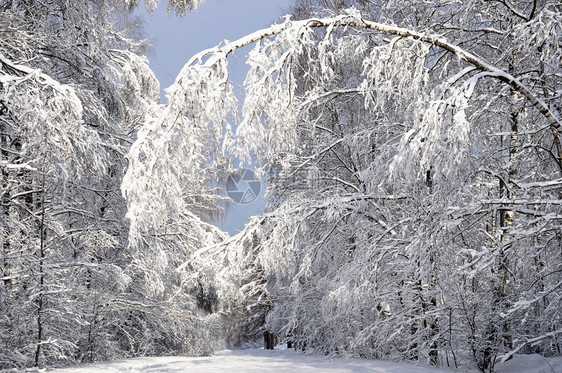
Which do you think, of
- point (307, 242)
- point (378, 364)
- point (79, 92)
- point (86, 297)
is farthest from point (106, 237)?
point (378, 364)

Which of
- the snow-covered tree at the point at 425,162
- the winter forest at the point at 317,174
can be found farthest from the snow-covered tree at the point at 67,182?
the snow-covered tree at the point at 425,162

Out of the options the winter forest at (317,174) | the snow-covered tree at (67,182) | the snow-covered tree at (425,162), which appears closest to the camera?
the snow-covered tree at (425,162)

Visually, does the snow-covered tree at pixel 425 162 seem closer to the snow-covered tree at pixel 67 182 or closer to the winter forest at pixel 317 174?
the winter forest at pixel 317 174

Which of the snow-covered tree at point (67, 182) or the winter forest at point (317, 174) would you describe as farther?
the snow-covered tree at point (67, 182)

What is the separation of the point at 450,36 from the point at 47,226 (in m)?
6.33

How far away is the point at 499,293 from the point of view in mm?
5723

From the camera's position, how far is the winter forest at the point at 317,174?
4.47 meters

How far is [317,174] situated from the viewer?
372 inches

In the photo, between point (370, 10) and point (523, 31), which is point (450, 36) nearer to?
point (523, 31)

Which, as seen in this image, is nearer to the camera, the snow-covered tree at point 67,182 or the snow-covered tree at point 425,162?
the snow-covered tree at point 425,162

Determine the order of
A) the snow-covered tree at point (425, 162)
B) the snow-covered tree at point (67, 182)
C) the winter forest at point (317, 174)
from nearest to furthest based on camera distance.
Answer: the snow-covered tree at point (425, 162) → the winter forest at point (317, 174) → the snow-covered tree at point (67, 182)

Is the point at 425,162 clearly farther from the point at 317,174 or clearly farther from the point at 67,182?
the point at 317,174

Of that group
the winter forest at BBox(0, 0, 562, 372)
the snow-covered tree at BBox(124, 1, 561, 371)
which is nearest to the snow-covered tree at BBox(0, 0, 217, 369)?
the winter forest at BBox(0, 0, 562, 372)

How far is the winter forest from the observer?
14.7 feet
